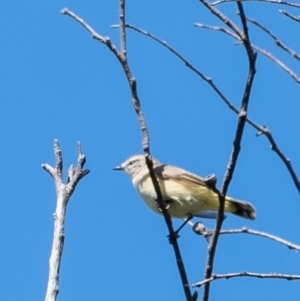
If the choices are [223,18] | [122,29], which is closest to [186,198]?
[122,29]

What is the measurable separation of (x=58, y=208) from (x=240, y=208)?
2.84m

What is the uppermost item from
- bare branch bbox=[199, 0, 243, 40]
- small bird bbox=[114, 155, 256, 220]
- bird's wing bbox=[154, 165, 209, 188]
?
bird's wing bbox=[154, 165, 209, 188]

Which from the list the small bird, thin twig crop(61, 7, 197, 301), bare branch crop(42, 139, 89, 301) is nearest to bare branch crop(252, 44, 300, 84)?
thin twig crop(61, 7, 197, 301)

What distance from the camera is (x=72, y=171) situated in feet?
15.0

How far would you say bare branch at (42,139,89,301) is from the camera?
12.1 ft

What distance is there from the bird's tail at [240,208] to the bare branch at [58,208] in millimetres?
2304

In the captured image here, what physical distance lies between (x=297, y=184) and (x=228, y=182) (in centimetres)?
69

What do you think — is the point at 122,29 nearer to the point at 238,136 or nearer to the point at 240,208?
the point at 238,136

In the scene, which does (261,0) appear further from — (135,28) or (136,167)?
(136,167)

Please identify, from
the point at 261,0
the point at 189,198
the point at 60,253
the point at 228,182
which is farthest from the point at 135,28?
the point at 189,198

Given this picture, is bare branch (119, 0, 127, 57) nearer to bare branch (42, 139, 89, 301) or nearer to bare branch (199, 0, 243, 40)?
bare branch (199, 0, 243, 40)

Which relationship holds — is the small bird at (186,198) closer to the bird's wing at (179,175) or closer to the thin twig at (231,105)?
the bird's wing at (179,175)

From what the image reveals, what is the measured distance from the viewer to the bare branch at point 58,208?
368 centimetres

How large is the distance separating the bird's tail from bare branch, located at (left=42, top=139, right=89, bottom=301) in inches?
90.7
